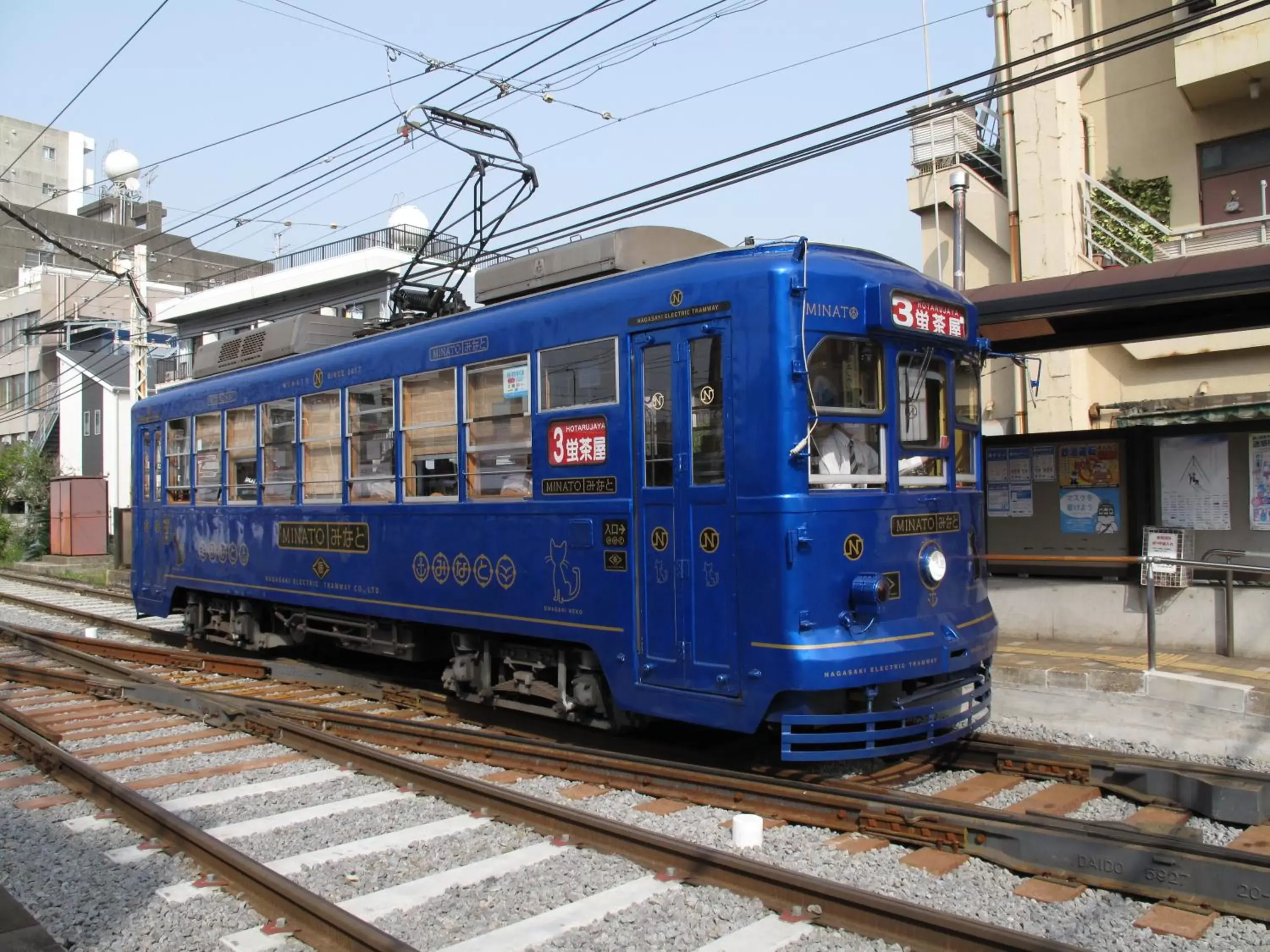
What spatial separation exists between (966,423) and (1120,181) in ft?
32.4

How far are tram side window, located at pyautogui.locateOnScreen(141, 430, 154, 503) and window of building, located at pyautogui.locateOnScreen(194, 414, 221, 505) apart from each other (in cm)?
149

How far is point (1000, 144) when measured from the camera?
52.5 ft

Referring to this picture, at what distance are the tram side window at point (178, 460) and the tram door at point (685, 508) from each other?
302 inches

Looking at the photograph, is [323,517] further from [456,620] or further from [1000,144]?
[1000,144]

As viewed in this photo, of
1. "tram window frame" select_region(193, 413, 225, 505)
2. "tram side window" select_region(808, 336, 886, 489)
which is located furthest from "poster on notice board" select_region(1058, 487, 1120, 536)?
"tram window frame" select_region(193, 413, 225, 505)

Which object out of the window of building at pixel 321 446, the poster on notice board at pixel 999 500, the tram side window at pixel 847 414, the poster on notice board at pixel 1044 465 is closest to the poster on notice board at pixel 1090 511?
the poster on notice board at pixel 1044 465

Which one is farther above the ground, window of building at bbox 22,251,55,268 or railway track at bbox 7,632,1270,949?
window of building at bbox 22,251,55,268

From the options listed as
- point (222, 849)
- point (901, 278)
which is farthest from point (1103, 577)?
point (222, 849)

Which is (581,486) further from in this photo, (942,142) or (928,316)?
(942,142)

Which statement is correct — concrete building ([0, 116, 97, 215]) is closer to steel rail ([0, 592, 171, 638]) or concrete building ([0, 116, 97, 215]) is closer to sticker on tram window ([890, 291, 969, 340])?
steel rail ([0, 592, 171, 638])

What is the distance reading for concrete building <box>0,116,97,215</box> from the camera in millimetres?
61562

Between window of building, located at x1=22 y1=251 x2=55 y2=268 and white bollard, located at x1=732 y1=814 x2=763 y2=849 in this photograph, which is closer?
white bollard, located at x1=732 y1=814 x2=763 y2=849

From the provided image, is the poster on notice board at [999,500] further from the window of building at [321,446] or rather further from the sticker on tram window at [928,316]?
the window of building at [321,446]

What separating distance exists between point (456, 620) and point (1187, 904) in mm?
5316
